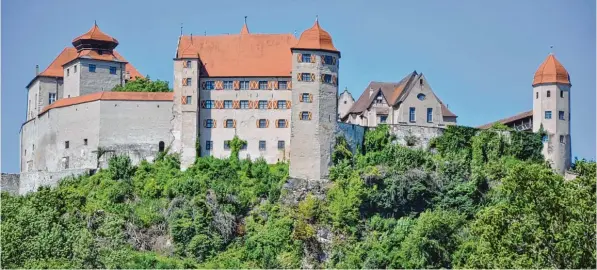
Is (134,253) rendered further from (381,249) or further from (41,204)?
(381,249)

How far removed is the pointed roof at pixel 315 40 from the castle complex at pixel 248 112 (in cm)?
6

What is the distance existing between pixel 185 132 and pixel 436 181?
15188mm

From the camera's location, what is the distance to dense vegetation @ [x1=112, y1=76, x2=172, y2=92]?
9204 cm

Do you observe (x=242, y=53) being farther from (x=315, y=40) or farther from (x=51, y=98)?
(x=51, y=98)

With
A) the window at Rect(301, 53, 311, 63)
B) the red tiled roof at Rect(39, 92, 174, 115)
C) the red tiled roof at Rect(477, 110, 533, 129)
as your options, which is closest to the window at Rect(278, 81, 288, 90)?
the window at Rect(301, 53, 311, 63)

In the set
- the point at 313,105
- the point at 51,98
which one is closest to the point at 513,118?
the point at 313,105

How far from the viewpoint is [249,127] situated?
8738cm

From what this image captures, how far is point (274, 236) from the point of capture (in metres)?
79.3

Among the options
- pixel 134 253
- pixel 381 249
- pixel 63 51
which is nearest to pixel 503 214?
pixel 381 249

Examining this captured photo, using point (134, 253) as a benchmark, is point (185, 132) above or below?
above

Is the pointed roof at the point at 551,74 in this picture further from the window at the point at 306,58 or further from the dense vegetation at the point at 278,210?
the window at the point at 306,58

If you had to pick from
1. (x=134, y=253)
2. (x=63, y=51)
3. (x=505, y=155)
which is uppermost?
(x=63, y=51)

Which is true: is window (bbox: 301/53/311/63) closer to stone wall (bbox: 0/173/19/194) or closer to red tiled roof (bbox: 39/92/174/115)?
red tiled roof (bbox: 39/92/174/115)

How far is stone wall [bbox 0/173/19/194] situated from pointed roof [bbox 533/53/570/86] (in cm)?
3269
